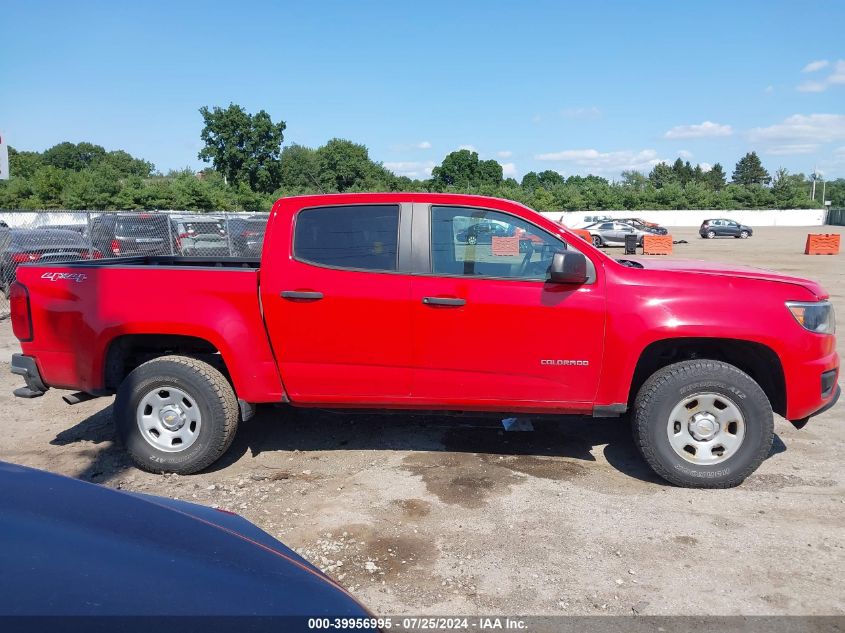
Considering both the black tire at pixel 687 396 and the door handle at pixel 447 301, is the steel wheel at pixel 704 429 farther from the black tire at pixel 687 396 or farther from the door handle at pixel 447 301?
the door handle at pixel 447 301

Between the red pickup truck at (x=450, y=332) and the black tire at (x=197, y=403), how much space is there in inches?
0.6

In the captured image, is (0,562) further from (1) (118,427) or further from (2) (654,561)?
(1) (118,427)

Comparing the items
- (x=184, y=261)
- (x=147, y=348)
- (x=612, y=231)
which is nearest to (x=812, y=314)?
(x=147, y=348)

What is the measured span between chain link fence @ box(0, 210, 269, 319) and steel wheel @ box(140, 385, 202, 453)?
8.50 meters

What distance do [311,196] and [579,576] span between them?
3.05 m

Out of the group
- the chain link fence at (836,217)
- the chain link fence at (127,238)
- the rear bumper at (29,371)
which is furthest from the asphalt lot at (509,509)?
the chain link fence at (836,217)

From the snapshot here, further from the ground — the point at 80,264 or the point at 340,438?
the point at 80,264

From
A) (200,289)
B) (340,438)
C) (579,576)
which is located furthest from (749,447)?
(200,289)

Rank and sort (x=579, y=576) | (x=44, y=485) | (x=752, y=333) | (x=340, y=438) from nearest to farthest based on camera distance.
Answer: (x=44, y=485) < (x=579, y=576) < (x=752, y=333) < (x=340, y=438)

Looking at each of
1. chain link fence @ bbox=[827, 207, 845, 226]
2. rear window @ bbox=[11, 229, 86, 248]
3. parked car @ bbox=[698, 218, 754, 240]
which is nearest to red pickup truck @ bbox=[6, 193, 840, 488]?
rear window @ bbox=[11, 229, 86, 248]

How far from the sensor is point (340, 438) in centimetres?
568

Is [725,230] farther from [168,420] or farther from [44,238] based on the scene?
[168,420]

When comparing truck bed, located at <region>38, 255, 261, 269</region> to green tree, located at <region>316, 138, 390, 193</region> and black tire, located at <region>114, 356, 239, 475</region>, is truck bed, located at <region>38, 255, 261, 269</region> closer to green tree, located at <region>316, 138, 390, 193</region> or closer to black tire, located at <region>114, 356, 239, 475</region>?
black tire, located at <region>114, 356, 239, 475</region>

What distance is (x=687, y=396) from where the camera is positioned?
4.50 meters
